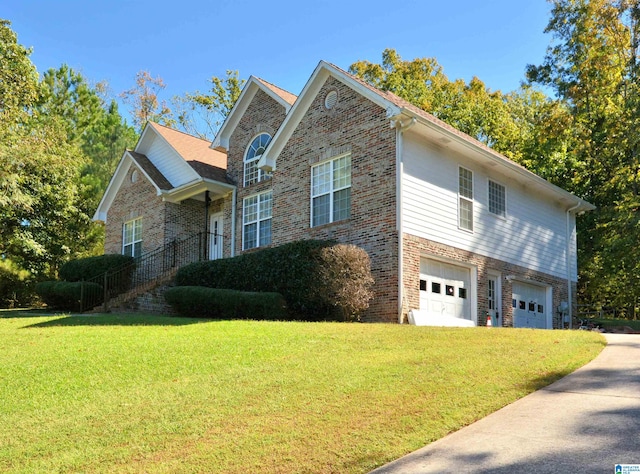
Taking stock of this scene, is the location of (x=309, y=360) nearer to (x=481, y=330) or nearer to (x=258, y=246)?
(x=481, y=330)

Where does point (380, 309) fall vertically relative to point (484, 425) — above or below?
above

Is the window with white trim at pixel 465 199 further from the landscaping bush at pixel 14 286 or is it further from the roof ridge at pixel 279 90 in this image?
the landscaping bush at pixel 14 286

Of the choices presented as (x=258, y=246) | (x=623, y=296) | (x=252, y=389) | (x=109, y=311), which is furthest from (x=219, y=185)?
(x=623, y=296)

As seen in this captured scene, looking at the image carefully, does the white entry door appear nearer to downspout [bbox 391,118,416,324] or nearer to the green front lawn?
downspout [bbox 391,118,416,324]

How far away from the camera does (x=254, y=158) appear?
2180 centimetres

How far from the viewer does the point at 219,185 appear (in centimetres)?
2162

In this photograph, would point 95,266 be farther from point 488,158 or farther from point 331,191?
point 488,158

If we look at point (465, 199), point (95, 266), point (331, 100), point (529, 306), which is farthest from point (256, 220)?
point (529, 306)

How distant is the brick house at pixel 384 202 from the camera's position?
15930 millimetres

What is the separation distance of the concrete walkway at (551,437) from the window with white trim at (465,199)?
32.1 feet

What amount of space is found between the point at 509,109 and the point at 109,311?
101 ft

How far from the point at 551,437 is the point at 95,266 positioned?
19353mm

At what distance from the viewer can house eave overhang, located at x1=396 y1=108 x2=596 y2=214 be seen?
51.8 ft

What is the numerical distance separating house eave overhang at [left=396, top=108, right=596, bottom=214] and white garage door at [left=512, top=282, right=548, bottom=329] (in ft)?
10.6
